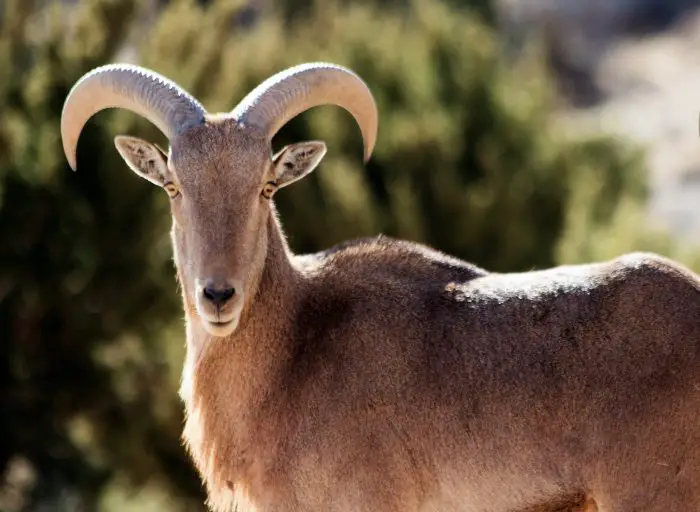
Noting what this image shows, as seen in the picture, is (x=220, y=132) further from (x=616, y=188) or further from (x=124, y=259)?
(x=616, y=188)

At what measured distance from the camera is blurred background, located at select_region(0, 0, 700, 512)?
21.0m

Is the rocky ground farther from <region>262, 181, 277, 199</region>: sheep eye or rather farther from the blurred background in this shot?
<region>262, 181, 277, 199</region>: sheep eye

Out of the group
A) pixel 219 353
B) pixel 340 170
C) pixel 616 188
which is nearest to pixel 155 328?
pixel 340 170

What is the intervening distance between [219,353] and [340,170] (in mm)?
16916

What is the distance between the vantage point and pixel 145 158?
8672 mm

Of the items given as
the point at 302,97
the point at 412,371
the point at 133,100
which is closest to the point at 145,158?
the point at 133,100

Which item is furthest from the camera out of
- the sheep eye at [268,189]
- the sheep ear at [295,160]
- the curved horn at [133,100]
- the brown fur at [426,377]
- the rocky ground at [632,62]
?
the rocky ground at [632,62]

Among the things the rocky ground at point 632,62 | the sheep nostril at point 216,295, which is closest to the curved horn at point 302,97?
the sheep nostril at point 216,295

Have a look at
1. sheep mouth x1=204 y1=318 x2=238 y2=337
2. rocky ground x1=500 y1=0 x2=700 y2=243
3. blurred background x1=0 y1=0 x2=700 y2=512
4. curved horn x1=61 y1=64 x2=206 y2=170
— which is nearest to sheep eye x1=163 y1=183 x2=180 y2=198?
curved horn x1=61 y1=64 x2=206 y2=170

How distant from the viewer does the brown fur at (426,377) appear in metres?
7.61

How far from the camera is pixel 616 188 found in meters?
28.3

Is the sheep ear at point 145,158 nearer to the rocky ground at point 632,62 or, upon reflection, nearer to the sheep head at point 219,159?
the sheep head at point 219,159

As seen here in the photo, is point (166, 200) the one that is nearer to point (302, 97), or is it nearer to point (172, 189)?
point (302, 97)

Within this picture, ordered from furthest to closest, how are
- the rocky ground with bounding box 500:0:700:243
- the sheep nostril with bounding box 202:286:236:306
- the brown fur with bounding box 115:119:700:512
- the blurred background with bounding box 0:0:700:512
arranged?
the rocky ground with bounding box 500:0:700:243 → the blurred background with bounding box 0:0:700:512 → the sheep nostril with bounding box 202:286:236:306 → the brown fur with bounding box 115:119:700:512
